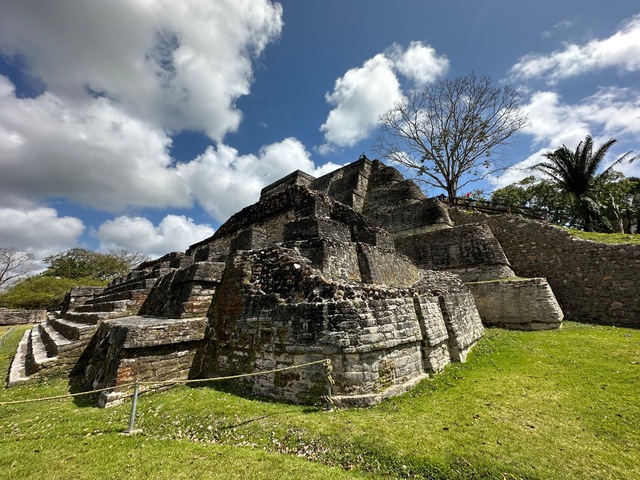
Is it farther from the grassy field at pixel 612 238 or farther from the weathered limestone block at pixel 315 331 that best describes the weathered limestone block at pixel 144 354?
the grassy field at pixel 612 238

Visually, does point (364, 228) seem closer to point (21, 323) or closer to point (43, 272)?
point (21, 323)

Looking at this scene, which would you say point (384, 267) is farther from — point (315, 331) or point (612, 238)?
point (612, 238)

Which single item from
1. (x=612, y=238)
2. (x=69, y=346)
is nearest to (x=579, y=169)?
(x=612, y=238)

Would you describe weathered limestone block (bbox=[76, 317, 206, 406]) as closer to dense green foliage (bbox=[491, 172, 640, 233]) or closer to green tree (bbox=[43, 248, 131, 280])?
dense green foliage (bbox=[491, 172, 640, 233])

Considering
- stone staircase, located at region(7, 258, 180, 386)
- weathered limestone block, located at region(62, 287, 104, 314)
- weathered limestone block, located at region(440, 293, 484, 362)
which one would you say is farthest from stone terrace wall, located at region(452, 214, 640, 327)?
weathered limestone block, located at region(62, 287, 104, 314)

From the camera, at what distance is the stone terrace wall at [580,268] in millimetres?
9367

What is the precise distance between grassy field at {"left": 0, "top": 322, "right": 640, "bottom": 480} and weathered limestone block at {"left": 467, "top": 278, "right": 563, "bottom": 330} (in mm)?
4248

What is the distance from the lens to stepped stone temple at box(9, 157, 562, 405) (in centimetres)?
425

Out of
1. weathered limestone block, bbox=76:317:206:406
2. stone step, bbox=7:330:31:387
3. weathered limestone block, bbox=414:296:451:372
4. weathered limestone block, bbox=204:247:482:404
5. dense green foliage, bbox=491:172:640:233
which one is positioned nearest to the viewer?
weathered limestone block, bbox=204:247:482:404

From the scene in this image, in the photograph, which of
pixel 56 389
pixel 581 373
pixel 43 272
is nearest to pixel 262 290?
pixel 56 389

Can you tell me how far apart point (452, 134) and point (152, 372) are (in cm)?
2186

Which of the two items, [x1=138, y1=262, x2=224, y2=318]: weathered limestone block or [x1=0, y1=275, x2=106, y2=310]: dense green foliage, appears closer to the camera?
[x1=138, y1=262, x2=224, y2=318]: weathered limestone block

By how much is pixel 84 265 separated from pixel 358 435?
153 feet

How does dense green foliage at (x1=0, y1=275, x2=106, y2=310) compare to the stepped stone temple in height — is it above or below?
above
